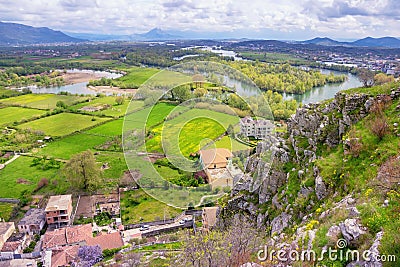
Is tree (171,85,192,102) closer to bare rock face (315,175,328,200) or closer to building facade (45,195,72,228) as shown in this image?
bare rock face (315,175,328,200)

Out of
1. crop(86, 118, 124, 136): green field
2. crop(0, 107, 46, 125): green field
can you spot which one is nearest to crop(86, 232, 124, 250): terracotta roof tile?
crop(86, 118, 124, 136): green field

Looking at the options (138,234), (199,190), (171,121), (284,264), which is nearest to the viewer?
(284,264)

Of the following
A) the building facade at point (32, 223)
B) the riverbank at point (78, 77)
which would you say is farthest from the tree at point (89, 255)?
the riverbank at point (78, 77)

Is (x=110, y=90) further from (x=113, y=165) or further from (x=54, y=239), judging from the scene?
(x=54, y=239)

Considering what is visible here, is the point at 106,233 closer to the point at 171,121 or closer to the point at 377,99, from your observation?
the point at 171,121

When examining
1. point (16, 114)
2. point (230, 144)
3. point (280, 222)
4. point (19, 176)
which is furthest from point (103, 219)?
point (16, 114)

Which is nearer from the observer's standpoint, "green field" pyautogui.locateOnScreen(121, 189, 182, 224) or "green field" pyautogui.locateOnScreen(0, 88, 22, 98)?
"green field" pyautogui.locateOnScreen(121, 189, 182, 224)

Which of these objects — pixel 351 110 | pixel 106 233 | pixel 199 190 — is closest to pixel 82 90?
pixel 106 233
